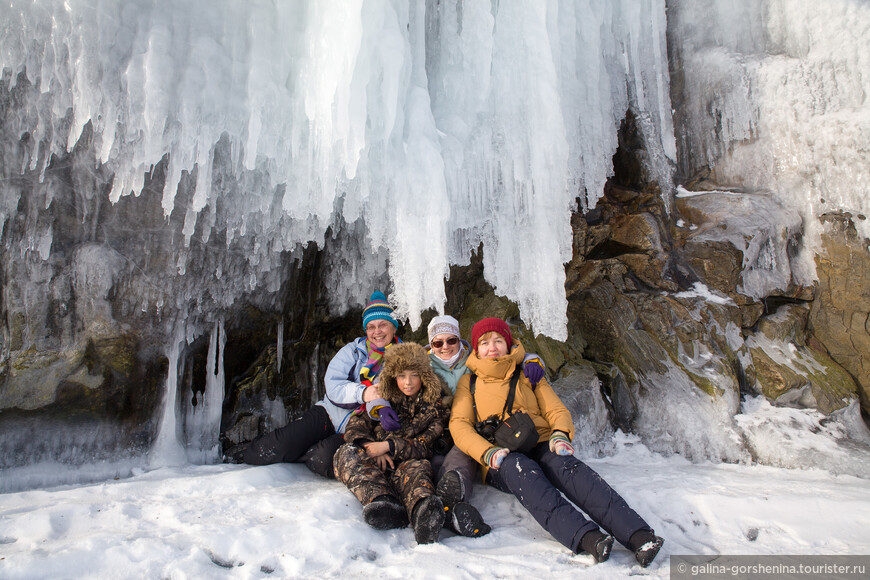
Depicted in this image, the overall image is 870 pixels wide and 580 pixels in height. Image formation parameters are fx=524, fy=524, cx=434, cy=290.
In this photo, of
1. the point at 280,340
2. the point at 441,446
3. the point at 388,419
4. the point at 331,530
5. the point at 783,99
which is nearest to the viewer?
the point at 331,530

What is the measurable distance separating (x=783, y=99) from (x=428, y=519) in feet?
20.5

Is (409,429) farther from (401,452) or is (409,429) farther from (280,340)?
(280,340)

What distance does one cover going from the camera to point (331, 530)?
8.29 feet

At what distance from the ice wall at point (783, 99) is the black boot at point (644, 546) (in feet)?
14.9

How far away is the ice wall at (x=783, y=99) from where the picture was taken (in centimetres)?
559

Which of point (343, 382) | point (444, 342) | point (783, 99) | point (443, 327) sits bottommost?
point (343, 382)

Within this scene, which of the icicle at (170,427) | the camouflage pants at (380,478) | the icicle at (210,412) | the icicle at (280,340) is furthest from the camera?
the icicle at (280,340)

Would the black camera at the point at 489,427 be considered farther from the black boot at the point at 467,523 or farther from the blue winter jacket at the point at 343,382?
the blue winter jacket at the point at 343,382

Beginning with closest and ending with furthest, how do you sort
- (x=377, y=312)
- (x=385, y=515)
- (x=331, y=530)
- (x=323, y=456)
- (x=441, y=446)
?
(x=331, y=530) → (x=385, y=515) → (x=441, y=446) → (x=323, y=456) → (x=377, y=312)

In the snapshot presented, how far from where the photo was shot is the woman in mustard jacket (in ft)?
7.93

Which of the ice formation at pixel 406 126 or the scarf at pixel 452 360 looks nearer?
the scarf at pixel 452 360

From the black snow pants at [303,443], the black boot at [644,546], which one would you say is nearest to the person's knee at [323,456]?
the black snow pants at [303,443]

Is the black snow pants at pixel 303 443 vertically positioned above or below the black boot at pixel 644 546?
above

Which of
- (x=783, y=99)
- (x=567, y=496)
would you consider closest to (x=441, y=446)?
(x=567, y=496)
